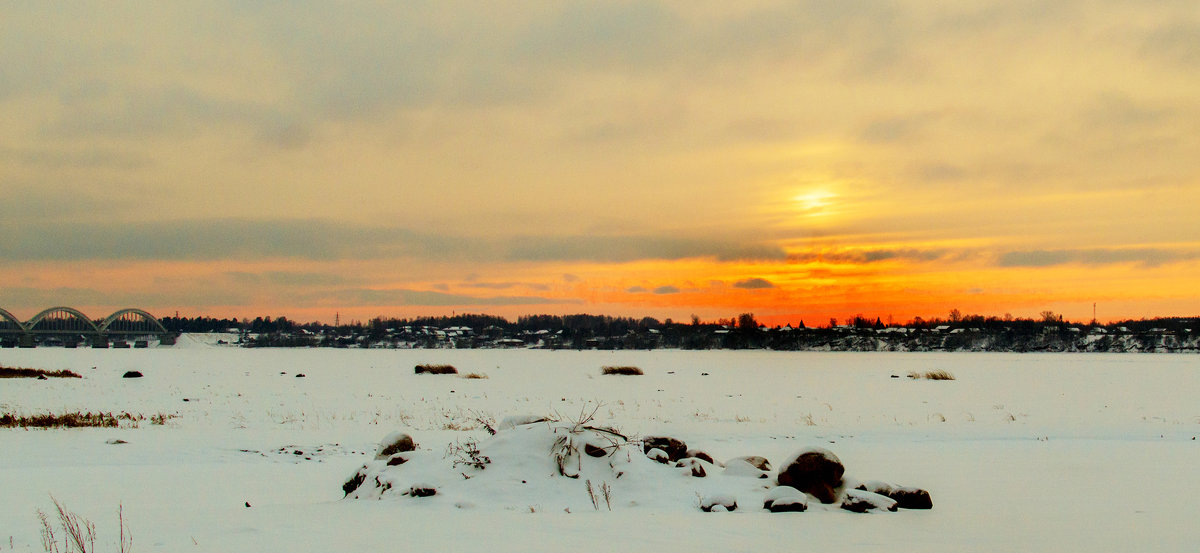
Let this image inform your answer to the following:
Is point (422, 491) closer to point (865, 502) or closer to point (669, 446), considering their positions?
point (669, 446)

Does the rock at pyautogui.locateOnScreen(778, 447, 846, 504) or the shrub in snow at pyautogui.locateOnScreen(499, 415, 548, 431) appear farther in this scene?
the shrub in snow at pyautogui.locateOnScreen(499, 415, 548, 431)

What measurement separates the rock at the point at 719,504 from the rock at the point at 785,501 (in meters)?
0.41

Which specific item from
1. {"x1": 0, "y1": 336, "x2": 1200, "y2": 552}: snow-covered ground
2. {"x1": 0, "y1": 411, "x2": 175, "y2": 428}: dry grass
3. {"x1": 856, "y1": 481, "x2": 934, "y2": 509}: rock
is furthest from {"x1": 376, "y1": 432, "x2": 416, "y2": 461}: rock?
{"x1": 0, "y1": 411, "x2": 175, "y2": 428}: dry grass

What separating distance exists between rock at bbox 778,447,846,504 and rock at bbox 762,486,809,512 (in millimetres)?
434

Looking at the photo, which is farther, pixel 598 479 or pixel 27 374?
pixel 27 374

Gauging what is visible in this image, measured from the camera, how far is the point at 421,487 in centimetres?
960

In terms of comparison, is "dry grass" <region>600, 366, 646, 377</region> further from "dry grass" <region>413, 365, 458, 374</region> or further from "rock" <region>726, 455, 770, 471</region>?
"rock" <region>726, 455, 770, 471</region>

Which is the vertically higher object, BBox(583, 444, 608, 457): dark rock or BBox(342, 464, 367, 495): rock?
BBox(583, 444, 608, 457): dark rock

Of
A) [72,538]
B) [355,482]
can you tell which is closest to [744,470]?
[355,482]

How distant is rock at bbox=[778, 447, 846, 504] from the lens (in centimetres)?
1002

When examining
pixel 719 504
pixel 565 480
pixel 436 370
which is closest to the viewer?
pixel 719 504

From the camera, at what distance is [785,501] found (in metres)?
9.30

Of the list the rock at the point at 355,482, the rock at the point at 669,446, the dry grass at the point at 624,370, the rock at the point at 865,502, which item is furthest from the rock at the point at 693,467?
the dry grass at the point at 624,370

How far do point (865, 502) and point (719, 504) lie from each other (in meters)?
1.81
